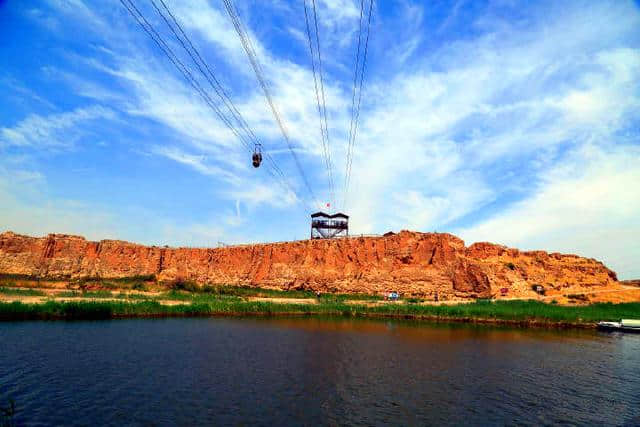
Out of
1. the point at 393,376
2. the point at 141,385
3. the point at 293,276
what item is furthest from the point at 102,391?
the point at 293,276

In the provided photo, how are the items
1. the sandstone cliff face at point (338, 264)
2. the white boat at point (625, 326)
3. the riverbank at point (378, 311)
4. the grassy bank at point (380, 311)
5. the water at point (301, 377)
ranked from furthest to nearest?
the sandstone cliff face at point (338, 264)
the white boat at point (625, 326)
the riverbank at point (378, 311)
the grassy bank at point (380, 311)
the water at point (301, 377)

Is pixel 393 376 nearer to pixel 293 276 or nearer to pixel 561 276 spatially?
pixel 293 276

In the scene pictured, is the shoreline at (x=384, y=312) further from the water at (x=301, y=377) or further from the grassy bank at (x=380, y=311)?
the water at (x=301, y=377)

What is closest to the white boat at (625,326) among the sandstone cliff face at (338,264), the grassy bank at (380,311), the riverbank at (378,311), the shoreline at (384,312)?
the shoreline at (384,312)

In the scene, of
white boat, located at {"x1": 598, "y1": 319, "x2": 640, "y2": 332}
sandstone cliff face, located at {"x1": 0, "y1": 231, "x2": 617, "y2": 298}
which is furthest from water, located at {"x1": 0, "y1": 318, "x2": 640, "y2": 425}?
sandstone cliff face, located at {"x1": 0, "y1": 231, "x2": 617, "y2": 298}

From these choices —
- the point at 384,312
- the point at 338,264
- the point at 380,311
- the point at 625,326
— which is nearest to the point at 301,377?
the point at 384,312

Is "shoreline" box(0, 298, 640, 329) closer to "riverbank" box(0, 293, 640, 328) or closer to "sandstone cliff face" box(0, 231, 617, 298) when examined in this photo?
"riverbank" box(0, 293, 640, 328)
